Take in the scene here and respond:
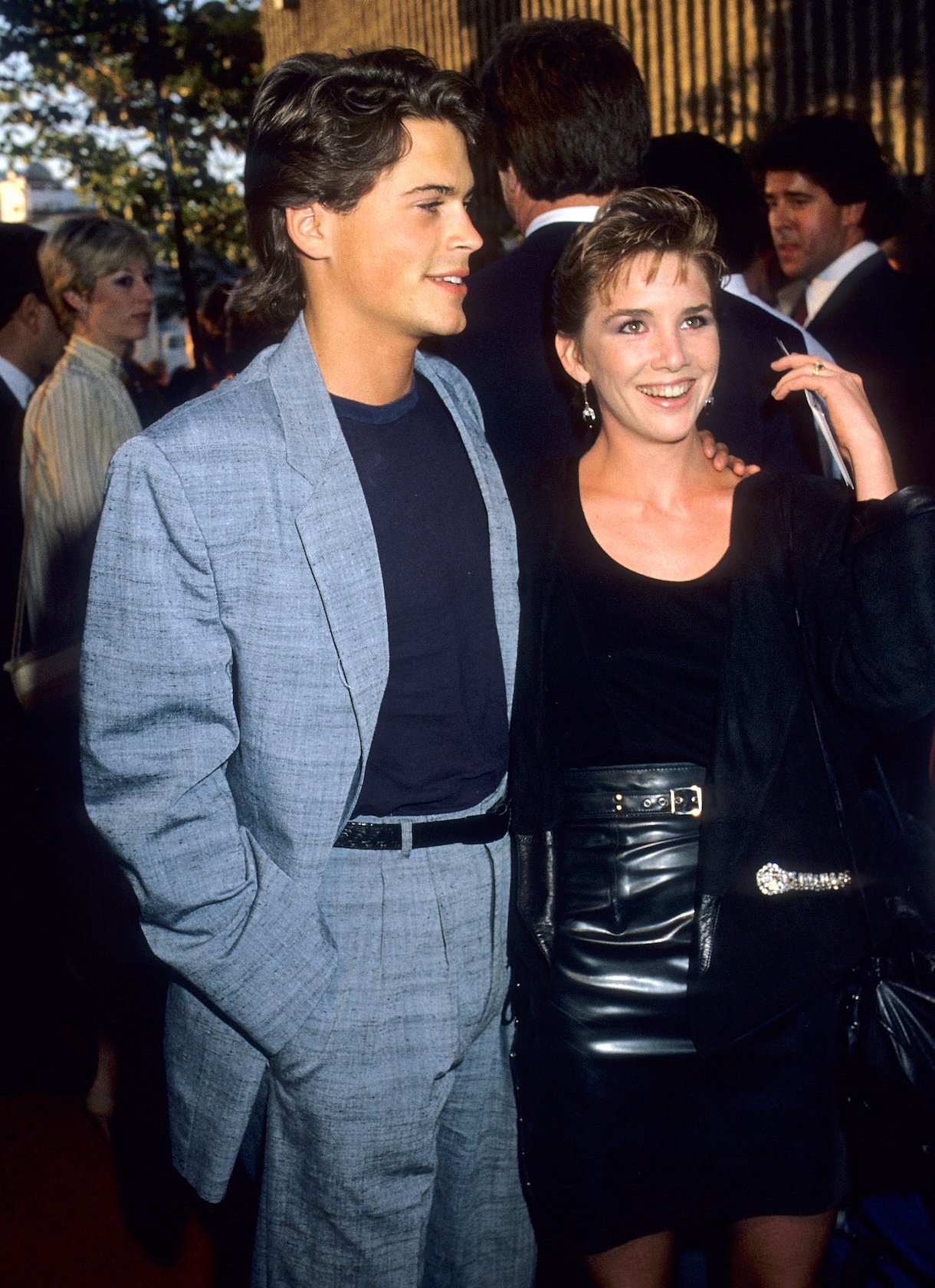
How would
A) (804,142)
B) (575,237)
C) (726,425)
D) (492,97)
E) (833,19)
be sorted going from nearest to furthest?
(575,237)
(726,425)
(492,97)
(804,142)
(833,19)

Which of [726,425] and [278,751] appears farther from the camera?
[726,425]

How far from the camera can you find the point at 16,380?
13.1 feet

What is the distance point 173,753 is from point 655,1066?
1.00 metres

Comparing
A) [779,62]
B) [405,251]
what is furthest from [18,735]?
[779,62]

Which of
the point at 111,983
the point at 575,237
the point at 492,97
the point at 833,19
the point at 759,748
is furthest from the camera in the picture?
the point at 833,19

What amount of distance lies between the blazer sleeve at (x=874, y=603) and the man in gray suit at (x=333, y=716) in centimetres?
53

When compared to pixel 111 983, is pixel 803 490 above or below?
above

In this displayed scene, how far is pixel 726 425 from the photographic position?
2.47 meters

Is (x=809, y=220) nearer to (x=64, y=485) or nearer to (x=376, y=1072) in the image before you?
(x=64, y=485)

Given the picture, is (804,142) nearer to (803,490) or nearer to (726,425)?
(726,425)

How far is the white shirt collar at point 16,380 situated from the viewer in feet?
12.9

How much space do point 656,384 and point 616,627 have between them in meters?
0.45

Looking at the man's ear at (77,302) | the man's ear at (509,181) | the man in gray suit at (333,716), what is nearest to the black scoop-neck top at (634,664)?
the man in gray suit at (333,716)

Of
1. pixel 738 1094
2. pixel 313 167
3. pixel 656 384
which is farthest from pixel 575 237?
pixel 738 1094
